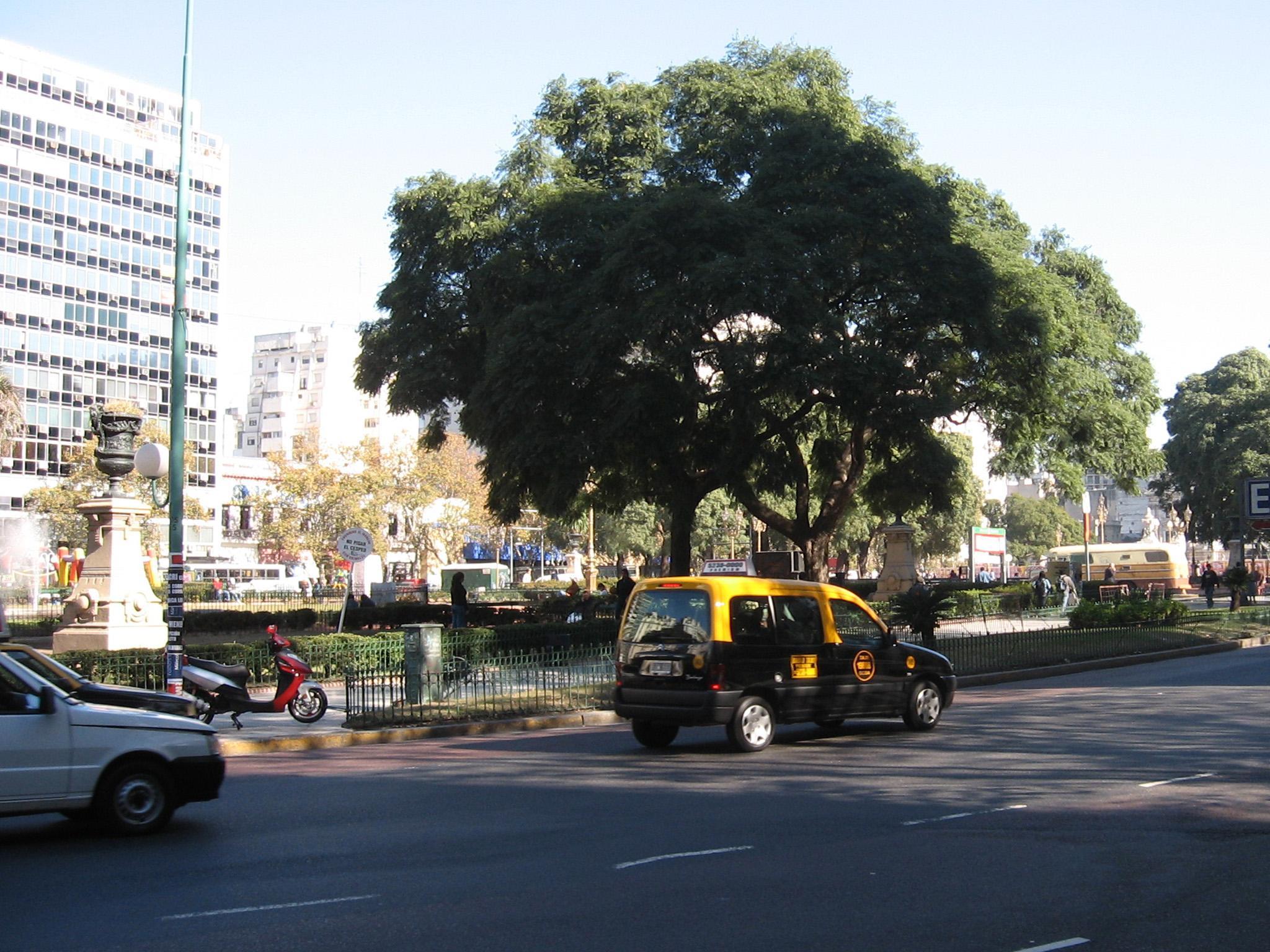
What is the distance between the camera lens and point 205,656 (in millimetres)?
21875

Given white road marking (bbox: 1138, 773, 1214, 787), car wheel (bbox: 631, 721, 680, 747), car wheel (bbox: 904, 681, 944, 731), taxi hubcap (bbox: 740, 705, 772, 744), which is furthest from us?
car wheel (bbox: 904, 681, 944, 731)

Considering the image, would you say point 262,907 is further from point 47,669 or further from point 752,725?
point 752,725

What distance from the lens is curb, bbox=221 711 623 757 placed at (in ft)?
50.4

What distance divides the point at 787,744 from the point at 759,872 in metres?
7.01

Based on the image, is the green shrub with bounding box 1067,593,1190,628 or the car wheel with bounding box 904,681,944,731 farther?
the green shrub with bounding box 1067,593,1190,628

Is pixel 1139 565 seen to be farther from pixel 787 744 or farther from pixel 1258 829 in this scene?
pixel 1258 829

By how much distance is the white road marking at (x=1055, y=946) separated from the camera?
605cm

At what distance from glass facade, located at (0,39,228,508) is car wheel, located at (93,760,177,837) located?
69381 mm

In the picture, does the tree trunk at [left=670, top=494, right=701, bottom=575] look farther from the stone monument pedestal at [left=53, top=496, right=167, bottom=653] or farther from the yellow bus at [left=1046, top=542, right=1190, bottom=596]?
the yellow bus at [left=1046, top=542, right=1190, bottom=596]

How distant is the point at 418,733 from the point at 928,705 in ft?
21.5

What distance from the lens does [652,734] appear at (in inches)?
575

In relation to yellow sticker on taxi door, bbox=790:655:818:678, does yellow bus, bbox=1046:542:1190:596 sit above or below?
above

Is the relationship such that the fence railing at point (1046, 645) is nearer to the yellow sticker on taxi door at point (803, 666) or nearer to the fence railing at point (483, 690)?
the fence railing at point (483, 690)

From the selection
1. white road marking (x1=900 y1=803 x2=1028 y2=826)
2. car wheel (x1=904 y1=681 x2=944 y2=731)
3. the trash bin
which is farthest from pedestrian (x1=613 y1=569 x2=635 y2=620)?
white road marking (x1=900 y1=803 x2=1028 y2=826)
